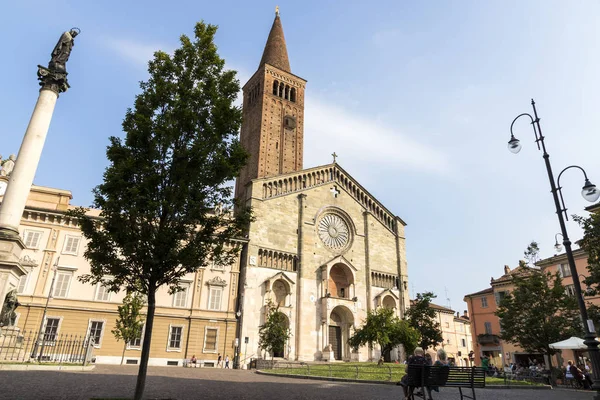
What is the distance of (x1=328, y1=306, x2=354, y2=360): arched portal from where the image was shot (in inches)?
1479

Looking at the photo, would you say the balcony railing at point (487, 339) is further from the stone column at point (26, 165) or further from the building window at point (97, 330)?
the stone column at point (26, 165)

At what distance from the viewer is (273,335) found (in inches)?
Result: 1183

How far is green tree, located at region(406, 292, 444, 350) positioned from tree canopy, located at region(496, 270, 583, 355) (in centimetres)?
1078

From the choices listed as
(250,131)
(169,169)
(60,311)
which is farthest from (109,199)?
(250,131)

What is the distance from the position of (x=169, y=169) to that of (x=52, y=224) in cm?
2378

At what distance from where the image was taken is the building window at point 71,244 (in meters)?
29.1

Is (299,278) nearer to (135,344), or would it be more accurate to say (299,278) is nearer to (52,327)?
(135,344)

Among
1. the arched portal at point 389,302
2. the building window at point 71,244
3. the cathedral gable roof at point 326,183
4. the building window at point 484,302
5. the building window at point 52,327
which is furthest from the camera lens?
the building window at point 484,302

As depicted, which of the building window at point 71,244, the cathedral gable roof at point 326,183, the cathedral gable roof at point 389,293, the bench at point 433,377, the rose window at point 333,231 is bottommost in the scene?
the bench at point 433,377

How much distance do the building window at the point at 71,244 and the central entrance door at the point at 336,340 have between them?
23.7 metres

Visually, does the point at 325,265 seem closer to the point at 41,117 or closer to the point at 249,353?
the point at 249,353

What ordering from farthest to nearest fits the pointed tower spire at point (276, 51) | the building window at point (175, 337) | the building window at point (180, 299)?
1. the pointed tower spire at point (276, 51)
2. the building window at point (180, 299)
3. the building window at point (175, 337)

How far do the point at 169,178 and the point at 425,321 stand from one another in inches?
1383

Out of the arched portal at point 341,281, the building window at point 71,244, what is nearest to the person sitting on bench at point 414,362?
the building window at point 71,244
